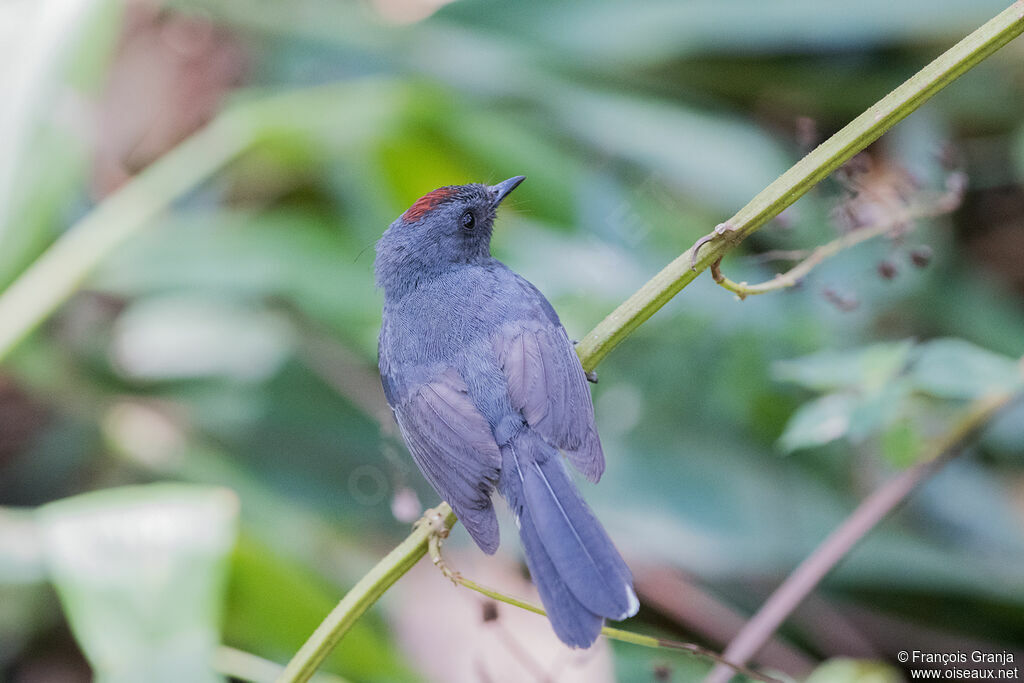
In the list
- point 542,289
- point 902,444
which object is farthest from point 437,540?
point 542,289

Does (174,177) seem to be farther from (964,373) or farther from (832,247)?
(964,373)

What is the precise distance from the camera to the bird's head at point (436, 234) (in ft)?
7.29

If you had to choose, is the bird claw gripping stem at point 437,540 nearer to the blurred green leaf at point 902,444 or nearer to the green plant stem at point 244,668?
the green plant stem at point 244,668

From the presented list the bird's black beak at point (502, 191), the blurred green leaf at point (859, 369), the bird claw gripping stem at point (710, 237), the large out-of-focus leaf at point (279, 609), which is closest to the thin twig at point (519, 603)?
the bird claw gripping stem at point (710, 237)

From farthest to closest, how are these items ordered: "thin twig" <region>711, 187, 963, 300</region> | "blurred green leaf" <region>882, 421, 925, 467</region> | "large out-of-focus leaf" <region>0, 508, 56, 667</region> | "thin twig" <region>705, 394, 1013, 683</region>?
"large out-of-focus leaf" <region>0, 508, 56, 667</region> → "blurred green leaf" <region>882, 421, 925, 467</region> → "thin twig" <region>705, 394, 1013, 683</region> → "thin twig" <region>711, 187, 963, 300</region>

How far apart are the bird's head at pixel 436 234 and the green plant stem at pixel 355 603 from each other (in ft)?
2.76

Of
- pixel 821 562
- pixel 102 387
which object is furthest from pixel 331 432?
pixel 821 562

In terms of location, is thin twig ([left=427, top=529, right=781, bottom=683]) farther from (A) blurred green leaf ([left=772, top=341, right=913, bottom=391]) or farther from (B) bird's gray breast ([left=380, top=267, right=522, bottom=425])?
(A) blurred green leaf ([left=772, top=341, right=913, bottom=391])

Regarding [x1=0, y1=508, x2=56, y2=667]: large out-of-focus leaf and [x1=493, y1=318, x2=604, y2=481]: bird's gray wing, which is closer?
[x1=493, y1=318, x2=604, y2=481]: bird's gray wing

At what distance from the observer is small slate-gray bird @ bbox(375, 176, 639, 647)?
149 centimetres

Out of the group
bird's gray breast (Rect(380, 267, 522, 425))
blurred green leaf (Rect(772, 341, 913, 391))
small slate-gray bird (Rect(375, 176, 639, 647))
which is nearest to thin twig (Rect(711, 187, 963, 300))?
blurred green leaf (Rect(772, 341, 913, 391))

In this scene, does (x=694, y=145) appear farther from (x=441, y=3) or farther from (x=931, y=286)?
(x=441, y=3)

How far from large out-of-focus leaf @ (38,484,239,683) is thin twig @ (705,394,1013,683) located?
1.10 meters

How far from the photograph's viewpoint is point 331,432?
3674mm
